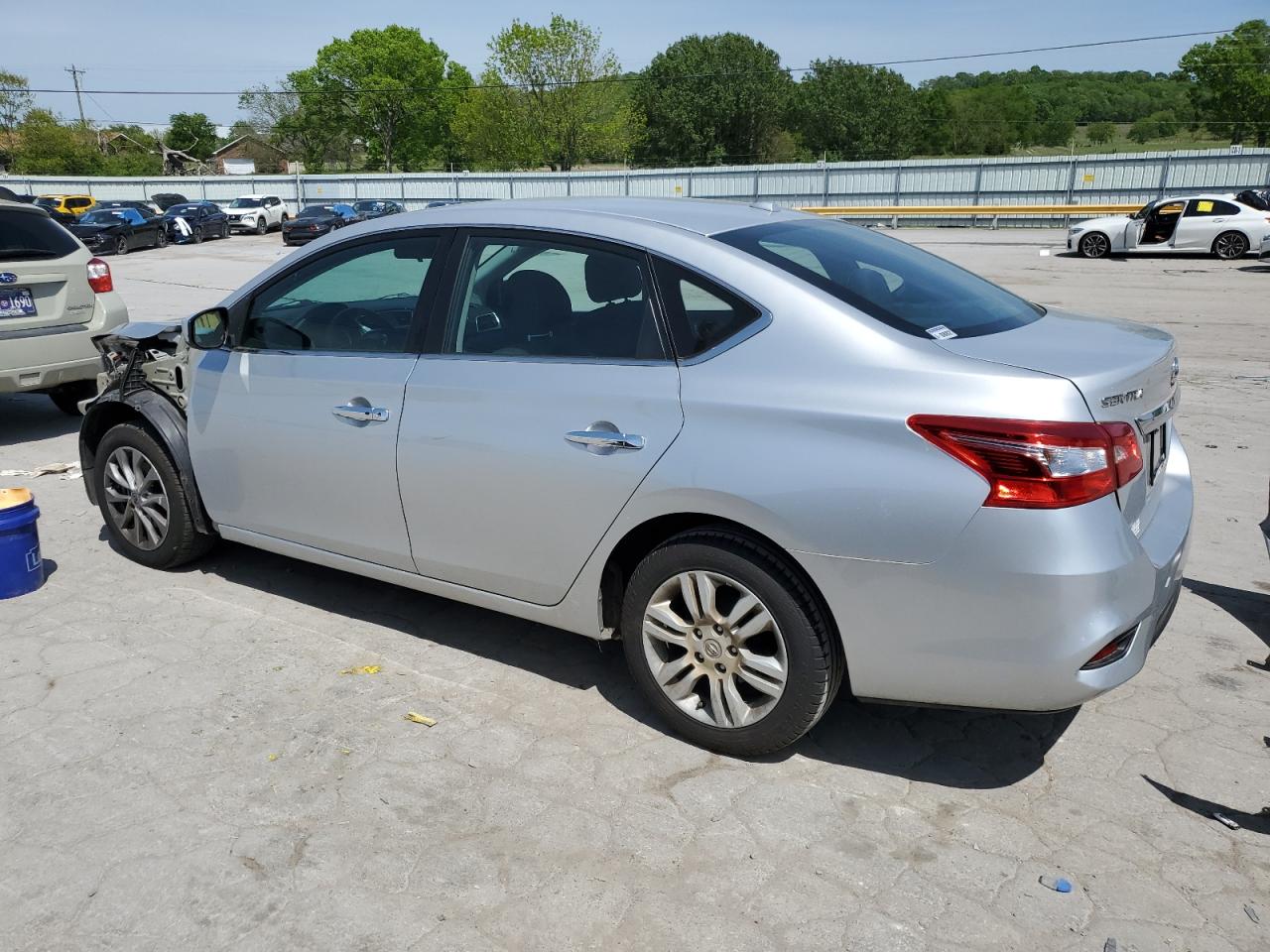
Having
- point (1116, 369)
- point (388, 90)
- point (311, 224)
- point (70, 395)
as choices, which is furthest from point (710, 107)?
point (1116, 369)

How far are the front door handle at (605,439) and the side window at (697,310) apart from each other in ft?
1.00

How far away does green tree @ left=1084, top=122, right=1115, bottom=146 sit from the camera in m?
106

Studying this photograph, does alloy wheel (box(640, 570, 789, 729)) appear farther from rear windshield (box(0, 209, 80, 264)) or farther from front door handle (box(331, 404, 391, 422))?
rear windshield (box(0, 209, 80, 264))

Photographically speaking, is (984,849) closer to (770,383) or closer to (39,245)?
(770,383)

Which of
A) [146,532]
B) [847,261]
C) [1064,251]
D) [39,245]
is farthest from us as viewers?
[1064,251]

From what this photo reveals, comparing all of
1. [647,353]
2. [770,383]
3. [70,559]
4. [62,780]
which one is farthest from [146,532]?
[770,383]

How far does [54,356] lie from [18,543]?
3326mm

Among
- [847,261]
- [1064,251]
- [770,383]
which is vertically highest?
[847,261]

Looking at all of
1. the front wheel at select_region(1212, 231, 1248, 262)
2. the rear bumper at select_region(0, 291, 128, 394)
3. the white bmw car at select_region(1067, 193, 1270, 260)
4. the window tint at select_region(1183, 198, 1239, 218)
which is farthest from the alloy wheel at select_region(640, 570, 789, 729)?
the window tint at select_region(1183, 198, 1239, 218)

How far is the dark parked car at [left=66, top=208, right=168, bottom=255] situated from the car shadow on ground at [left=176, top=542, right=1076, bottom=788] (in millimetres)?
29579

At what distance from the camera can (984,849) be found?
2914 mm

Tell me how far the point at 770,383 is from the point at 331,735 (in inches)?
76.3

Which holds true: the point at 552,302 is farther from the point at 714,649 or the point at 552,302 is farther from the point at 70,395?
the point at 70,395

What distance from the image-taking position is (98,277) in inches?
312
